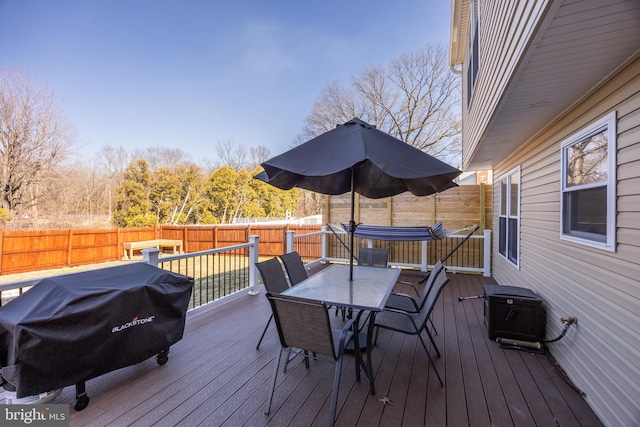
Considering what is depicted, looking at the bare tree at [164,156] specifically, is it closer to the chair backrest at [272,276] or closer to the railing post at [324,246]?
the railing post at [324,246]

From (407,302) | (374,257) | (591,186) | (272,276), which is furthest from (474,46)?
(272,276)

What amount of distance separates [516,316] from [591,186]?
1550mm

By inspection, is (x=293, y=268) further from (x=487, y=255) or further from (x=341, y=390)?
(x=487, y=255)

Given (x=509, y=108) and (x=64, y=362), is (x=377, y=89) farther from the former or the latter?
(x=64, y=362)

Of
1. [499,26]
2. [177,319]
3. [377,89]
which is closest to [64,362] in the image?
[177,319]

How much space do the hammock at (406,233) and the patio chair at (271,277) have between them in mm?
2457

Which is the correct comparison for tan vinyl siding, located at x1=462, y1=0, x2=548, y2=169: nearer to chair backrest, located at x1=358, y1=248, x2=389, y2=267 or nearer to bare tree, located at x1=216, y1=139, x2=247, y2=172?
chair backrest, located at x1=358, y1=248, x2=389, y2=267

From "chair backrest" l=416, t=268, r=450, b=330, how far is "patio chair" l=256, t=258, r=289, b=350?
1.46m

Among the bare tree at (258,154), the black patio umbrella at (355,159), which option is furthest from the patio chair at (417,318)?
the bare tree at (258,154)

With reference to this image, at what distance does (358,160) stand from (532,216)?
9.79ft

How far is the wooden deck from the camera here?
6.48ft

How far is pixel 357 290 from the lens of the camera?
2791 mm

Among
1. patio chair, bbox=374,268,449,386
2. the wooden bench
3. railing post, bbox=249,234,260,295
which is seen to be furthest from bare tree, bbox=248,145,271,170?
patio chair, bbox=374,268,449,386
